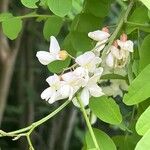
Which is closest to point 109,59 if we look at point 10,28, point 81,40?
point 81,40

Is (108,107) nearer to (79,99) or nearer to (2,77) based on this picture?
(79,99)

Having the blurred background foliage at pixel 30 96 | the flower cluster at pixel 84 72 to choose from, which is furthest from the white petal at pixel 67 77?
the blurred background foliage at pixel 30 96

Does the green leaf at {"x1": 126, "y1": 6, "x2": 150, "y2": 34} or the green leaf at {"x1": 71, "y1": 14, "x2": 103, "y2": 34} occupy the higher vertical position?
the green leaf at {"x1": 126, "y1": 6, "x2": 150, "y2": 34}

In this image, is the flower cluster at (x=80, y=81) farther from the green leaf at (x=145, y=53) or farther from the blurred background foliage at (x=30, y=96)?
the blurred background foliage at (x=30, y=96)

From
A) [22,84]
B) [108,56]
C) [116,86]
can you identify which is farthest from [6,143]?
[108,56]

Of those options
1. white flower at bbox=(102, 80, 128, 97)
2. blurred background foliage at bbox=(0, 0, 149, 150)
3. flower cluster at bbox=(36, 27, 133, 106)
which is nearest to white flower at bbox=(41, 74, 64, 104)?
flower cluster at bbox=(36, 27, 133, 106)

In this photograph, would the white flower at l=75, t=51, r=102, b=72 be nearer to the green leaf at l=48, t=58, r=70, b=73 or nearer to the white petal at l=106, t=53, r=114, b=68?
the white petal at l=106, t=53, r=114, b=68

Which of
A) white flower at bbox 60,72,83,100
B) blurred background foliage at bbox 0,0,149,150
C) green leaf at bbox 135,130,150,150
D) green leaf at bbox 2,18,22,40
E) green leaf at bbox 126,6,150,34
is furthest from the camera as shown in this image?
blurred background foliage at bbox 0,0,149,150
